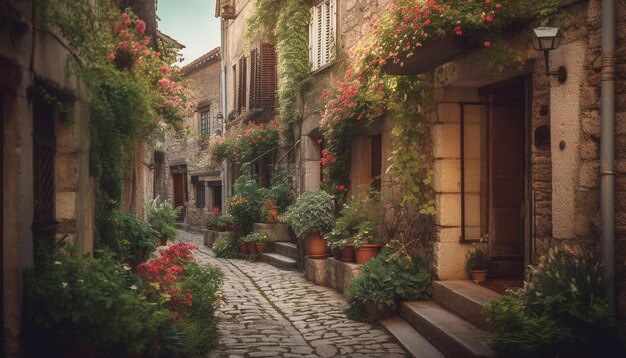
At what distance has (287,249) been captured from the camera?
12.3 m

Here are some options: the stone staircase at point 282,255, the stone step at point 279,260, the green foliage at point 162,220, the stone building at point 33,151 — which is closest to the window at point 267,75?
the stone staircase at point 282,255

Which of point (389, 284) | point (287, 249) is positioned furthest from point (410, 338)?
point (287, 249)

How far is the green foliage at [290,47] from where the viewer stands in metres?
12.1

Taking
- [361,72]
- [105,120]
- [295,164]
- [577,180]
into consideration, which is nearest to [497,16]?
[577,180]

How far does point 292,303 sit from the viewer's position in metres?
8.30

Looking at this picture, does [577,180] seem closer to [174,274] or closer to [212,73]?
[174,274]

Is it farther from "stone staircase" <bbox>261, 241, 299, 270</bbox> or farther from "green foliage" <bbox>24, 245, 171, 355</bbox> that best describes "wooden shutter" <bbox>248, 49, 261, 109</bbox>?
"green foliage" <bbox>24, 245, 171, 355</bbox>

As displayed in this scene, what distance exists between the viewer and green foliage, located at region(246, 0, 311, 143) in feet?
39.7

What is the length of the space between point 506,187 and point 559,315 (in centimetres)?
284

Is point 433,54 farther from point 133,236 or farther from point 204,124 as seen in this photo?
point 204,124

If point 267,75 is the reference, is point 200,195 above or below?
below

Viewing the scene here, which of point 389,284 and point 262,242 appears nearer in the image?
point 389,284

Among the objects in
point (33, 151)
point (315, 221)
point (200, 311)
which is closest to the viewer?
point (33, 151)

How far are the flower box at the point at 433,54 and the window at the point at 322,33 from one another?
13.7 feet
